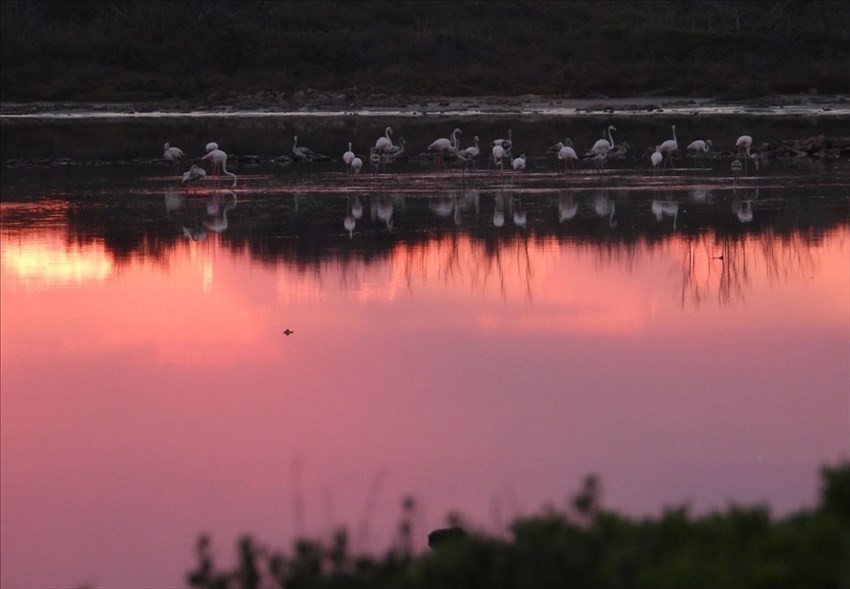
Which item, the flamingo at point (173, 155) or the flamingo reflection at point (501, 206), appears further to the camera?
the flamingo at point (173, 155)

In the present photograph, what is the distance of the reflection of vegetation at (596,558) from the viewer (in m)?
4.14

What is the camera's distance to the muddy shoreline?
4366 centimetres

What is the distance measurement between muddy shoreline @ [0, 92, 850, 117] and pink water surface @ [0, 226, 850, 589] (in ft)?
98.6

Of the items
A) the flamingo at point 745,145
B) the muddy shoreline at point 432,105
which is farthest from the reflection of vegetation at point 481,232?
the muddy shoreline at point 432,105

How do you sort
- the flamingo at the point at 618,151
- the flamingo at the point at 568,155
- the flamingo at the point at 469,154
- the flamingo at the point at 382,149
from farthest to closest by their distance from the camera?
1. the flamingo at the point at 618,151
2. the flamingo at the point at 382,149
3. the flamingo at the point at 469,154
4. the flamingo at the point at 568,155

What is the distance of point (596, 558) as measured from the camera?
4.36m

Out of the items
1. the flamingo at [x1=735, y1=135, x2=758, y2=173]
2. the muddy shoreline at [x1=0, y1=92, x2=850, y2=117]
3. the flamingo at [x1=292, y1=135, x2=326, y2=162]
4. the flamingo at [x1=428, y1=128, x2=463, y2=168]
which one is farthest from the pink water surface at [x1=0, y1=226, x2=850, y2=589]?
the muddy shoreline at [x1=0, y1=92, x2=850, y2=117]

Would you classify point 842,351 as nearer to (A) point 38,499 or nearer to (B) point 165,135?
(A) point 38,499

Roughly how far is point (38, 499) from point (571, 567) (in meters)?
3.82

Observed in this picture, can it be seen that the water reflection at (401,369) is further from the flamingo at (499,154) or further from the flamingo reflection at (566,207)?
the flamingo at (499,154)

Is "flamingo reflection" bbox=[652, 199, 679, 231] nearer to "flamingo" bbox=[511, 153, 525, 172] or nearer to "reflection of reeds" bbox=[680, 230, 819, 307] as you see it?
"reflection of reeds" bbox=[680, 230, 819, 307]

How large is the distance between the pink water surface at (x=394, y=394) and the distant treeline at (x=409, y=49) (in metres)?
35.4

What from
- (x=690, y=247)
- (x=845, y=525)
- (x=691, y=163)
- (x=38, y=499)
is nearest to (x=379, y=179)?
(x=691, y=163)

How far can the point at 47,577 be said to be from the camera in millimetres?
6539
